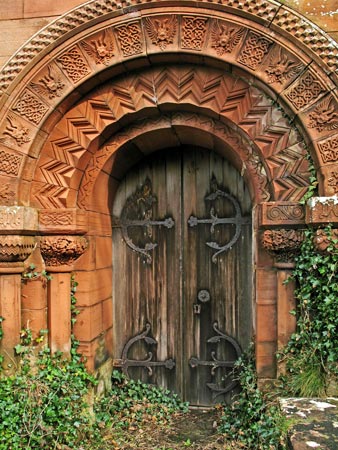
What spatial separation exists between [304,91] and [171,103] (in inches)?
43.0

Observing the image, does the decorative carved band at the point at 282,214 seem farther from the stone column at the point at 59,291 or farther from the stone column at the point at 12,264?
the stone column at the point at 12,264

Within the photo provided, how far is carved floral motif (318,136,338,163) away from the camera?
3102 mm

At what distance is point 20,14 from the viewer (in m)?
3.47

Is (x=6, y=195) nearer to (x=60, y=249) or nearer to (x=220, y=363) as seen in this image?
(x=60, y=249)

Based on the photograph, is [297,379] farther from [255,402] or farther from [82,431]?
[82,431]

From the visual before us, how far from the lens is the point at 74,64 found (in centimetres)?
341

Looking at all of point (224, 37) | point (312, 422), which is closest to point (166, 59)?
point (224, 37)

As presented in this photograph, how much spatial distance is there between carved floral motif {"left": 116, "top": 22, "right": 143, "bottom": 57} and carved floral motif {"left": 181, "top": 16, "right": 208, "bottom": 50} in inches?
14.3

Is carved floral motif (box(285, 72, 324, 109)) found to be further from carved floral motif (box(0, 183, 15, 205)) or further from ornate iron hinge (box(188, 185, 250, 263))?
carved floral motif (box(0, 183, 15, 205))

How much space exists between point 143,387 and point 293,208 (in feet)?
7.91

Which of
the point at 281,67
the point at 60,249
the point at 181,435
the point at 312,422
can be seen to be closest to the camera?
the point at 312,422

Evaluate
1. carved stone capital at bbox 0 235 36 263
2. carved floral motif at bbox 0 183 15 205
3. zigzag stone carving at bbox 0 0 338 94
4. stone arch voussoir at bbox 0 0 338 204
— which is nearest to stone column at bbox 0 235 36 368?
carved stone capital at bbox 0 235 36 263

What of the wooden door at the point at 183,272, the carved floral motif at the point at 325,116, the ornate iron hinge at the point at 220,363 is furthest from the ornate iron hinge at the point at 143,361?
the carved floral motif at the point at 325,116

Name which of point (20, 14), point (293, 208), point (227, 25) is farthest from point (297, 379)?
point (20, 14)
